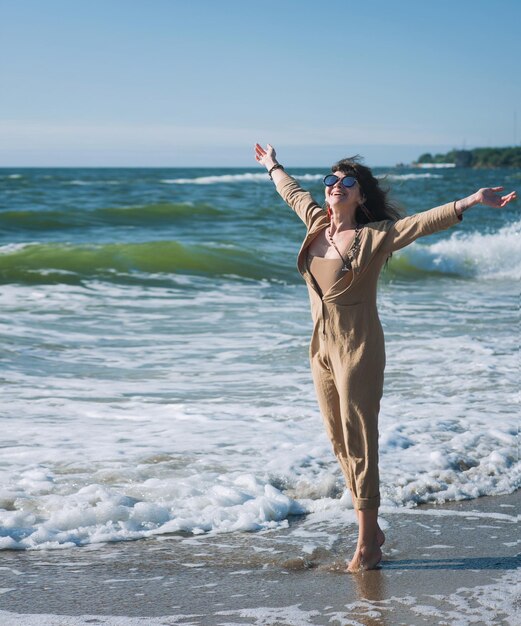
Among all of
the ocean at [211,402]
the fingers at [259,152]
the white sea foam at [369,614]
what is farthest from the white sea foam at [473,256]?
the white sea foam at [369,614]

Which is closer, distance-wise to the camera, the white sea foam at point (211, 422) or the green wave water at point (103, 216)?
the white sea foam at point (211, 422)

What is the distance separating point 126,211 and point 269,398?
2355 centimetres

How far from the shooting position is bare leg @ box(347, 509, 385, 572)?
4.07 metres

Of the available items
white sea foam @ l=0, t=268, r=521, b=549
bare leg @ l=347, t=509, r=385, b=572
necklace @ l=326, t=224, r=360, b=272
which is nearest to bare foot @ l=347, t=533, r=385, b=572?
bare leg @ l=347, t=509, r=385, b=572

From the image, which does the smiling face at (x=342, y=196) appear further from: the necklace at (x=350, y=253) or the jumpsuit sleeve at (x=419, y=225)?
the jumpsuit sleeve at (x=419, y=225)

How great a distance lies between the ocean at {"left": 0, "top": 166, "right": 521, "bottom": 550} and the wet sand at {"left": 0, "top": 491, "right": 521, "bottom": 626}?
0.27 metres

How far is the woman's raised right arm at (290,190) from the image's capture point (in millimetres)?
4242

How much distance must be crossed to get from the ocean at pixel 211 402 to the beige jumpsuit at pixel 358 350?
Answer: 471 millimetres

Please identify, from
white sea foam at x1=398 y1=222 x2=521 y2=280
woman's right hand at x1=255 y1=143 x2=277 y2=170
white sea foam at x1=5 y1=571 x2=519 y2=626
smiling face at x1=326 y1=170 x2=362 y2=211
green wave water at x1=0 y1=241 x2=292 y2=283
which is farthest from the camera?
white sea foam at x1=398 y1=222 x2=521 y2=280

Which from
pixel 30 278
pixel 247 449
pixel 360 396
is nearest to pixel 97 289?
pixel 30 278

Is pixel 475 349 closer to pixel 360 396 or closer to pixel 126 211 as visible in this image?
pixel 360 396

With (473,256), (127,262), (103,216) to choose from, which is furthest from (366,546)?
(103,216)

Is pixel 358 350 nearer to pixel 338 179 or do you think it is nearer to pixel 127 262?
pixel 338 179

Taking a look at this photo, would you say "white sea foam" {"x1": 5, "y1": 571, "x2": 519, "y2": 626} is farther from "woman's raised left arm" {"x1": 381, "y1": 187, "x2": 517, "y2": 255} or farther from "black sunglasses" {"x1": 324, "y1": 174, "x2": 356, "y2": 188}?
"black sunglasses" {"x1": 324, "y1": 174, "x2": 356, "y2": 188}
